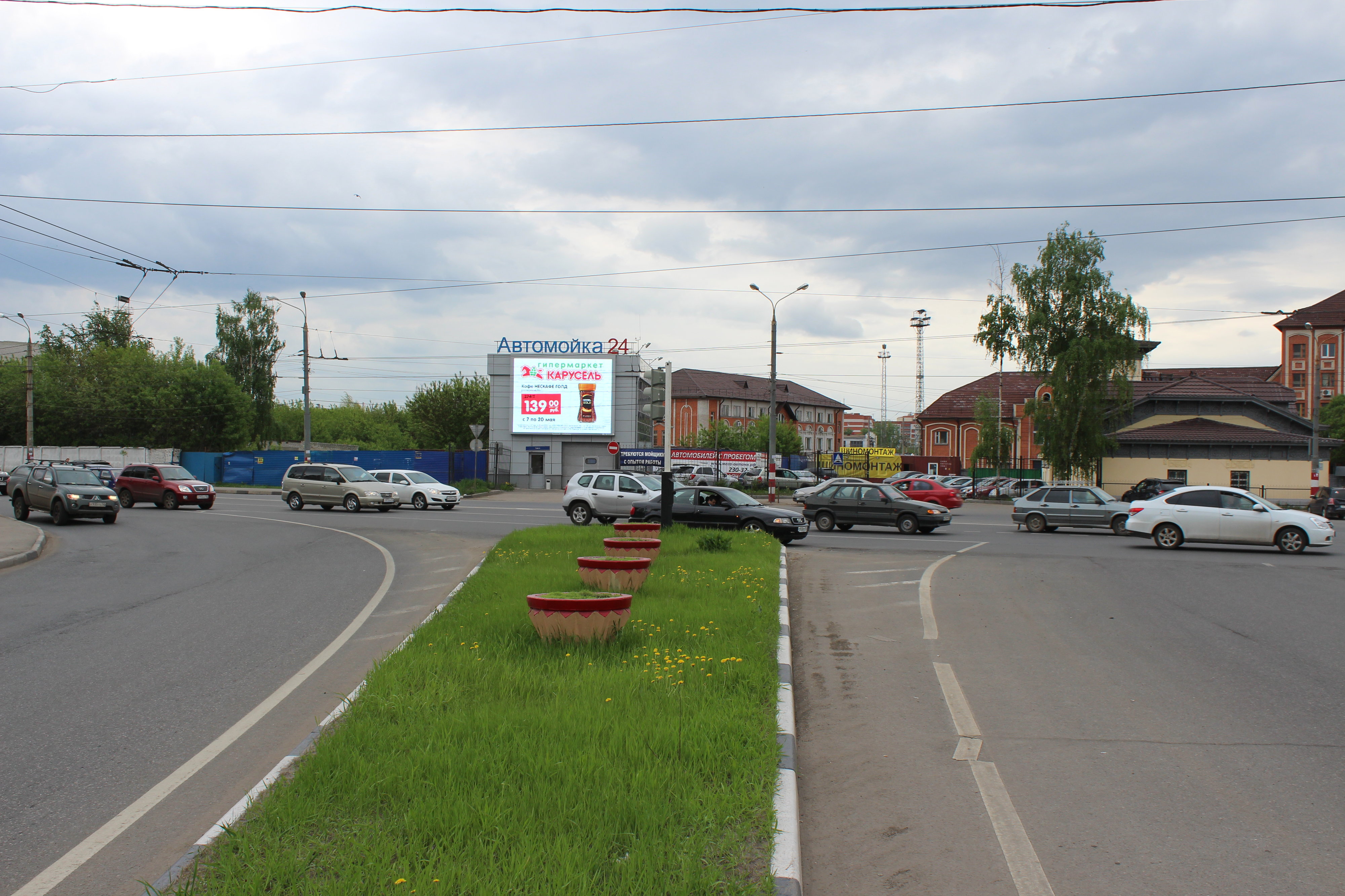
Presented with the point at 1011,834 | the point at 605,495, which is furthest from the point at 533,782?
the point at 605,495

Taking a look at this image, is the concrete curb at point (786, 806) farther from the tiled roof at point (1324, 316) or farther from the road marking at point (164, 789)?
the tiled roof at point (1324, 316)

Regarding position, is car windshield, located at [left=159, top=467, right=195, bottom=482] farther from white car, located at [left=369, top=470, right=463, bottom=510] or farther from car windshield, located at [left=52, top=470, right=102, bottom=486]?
car windshield, located at [left=52, top=470, right=102, bottom=486]

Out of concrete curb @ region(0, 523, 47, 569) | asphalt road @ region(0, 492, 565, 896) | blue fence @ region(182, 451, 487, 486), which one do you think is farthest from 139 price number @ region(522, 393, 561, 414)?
concrete curb @ region(0, 523, 47, 569)

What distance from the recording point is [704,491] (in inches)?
881

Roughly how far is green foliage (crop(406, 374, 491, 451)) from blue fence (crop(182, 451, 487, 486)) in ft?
53.2

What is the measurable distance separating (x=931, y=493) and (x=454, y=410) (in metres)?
50.1

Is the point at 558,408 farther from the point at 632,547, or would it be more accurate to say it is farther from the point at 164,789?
the point at 164,789

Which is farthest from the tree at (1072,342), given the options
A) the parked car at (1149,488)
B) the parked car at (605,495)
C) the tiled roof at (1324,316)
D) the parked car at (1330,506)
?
the tiled roof at (1324,316)

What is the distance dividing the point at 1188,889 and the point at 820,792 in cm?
189

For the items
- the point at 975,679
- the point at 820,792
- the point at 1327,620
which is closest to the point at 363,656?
the point at 820,792

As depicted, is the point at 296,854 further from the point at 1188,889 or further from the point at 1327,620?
the point at 1327,620

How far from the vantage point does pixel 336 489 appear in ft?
107

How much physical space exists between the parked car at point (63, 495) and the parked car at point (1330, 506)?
47.0 meters

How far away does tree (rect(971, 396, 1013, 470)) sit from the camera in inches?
2552
